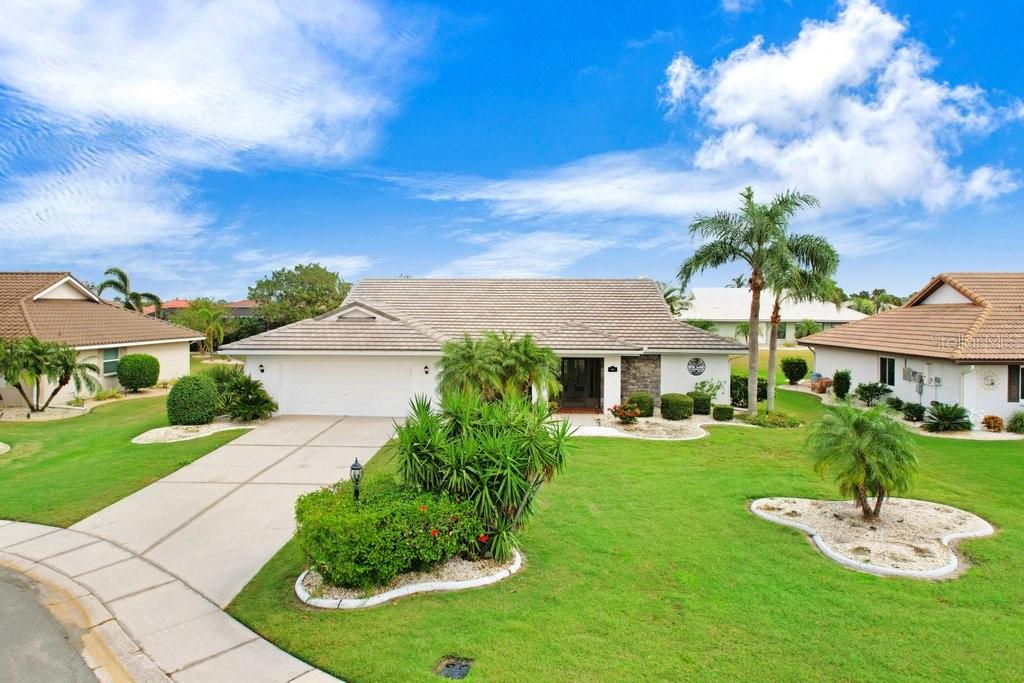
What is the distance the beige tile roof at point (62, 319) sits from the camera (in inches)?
933

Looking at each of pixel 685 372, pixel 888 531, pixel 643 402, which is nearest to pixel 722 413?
pixel 685 372

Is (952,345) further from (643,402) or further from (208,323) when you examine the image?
(208,323)

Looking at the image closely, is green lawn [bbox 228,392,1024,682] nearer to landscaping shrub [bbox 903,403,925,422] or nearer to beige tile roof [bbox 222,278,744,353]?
landscaping shrub [bbox 903,403,925,422]

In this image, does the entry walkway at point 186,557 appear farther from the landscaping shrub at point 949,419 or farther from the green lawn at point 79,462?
the landscaping shrub at point 949,419

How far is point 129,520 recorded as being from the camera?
385 inches

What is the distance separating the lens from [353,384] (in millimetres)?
20406

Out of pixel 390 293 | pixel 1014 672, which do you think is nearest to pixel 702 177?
pixel 390 293

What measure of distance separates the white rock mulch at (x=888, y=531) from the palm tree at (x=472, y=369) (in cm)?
744

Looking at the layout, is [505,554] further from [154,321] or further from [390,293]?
[154,321]

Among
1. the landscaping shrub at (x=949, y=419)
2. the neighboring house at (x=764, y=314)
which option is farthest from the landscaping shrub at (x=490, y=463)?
the neighboring house at (x=764, y=314)

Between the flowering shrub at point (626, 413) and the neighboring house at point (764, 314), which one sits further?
the neighboring house at point (764, 314)

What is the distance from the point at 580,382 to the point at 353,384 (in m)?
8.84

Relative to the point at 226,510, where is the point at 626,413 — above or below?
above

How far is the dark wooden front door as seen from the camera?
74.5ft
